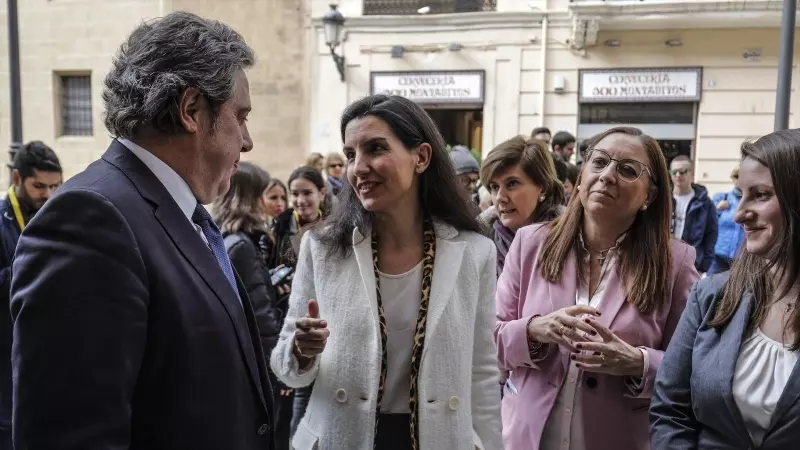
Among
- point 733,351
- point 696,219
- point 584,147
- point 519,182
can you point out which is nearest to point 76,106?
point 584,147

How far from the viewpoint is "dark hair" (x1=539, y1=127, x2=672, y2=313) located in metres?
2.13

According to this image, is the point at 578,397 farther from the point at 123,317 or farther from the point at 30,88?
the point at 30,88

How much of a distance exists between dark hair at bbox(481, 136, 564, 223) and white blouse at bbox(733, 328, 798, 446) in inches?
60.5

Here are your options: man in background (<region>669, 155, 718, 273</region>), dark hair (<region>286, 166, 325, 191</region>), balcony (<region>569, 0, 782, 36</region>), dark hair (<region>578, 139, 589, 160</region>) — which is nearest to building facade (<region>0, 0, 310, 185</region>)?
balcony (<region>569, 0, 782, 36</region>)

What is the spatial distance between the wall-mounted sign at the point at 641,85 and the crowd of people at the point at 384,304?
9755 mm

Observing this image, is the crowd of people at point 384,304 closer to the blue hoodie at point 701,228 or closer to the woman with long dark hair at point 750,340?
the woman with long dark hair at point 750,340

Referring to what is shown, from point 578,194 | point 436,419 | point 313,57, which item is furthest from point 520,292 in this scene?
point 313,57

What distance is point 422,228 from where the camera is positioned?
2.13 m

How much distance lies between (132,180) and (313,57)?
39.1 ft

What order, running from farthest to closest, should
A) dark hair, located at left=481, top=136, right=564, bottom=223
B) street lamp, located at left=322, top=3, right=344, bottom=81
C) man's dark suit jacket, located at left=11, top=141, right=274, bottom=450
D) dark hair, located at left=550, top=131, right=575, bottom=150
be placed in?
street lamp, located at left=322, top=3, right=344, bottom=81
dark hair, located at left=550, top=131, right=575, bottom=150
dark hair, located at left=481, top=136, right=564, bottom=223
man's dark suit jacket, located at left=11, top=141, right=274, bottom=450

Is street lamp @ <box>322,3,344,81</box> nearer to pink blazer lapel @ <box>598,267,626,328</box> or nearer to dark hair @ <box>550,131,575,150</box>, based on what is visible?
dark hair @ <box>550,131,575,150</box>

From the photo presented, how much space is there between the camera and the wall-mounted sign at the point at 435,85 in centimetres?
1184

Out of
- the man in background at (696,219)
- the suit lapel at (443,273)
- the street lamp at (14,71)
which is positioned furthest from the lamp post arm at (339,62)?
the suit lapel at (443,273)

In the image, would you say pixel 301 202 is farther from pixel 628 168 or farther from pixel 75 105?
pixel 75 105
